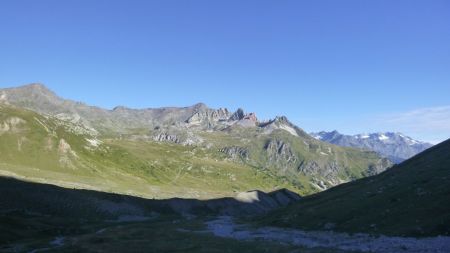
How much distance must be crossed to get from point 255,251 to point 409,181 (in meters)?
47.9

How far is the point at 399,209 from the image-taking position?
70375 mm

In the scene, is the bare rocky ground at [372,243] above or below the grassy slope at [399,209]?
below

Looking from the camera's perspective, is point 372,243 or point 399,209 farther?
point 399,209

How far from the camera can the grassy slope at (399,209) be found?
60219 millimetres

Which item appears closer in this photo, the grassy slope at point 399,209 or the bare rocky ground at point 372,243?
the bare rocky ground at point 372,243

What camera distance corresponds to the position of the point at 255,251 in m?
54.8

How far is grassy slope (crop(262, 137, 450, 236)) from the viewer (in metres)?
60.2

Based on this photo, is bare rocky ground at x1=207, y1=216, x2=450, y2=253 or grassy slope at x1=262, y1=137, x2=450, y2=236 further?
grassy slope at x1=262, y1=137, x2=450, y2=236

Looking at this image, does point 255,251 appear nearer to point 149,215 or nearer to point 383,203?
point 383,203

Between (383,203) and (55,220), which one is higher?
(383,203)

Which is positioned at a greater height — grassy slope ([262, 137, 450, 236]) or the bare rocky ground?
grassy slope ([262, 137, 450, 236])

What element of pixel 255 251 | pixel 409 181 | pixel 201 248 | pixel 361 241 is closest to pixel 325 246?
pixel 361 241

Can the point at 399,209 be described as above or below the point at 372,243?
above

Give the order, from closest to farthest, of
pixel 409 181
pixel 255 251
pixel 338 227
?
pixel 255 251 < pixel 338 227 < pixel 409 181
